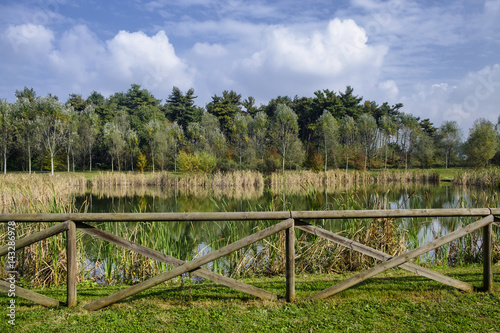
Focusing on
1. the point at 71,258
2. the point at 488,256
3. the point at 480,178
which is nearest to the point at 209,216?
the point at 71,258

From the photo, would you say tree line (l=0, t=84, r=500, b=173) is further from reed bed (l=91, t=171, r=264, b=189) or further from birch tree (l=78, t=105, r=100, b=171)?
reed bed (l=91, t=171, r=264, b=189)

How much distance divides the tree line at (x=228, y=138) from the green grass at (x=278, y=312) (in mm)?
30744

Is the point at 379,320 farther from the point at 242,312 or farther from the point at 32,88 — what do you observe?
the point at 32,88

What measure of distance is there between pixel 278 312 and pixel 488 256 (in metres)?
2.56

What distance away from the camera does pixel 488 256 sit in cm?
416

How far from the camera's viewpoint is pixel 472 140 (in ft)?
129

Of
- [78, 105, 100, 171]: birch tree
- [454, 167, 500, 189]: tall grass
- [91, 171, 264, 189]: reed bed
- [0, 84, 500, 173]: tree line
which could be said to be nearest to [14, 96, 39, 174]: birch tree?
[0, 84, 500, 173]: tree line

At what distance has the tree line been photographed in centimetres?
3991

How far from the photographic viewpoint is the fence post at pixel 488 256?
413 centimetres

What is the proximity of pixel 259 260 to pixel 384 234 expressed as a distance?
7.31 ft

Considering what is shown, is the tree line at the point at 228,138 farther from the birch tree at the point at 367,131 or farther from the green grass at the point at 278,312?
the green grass at the point at 278,312

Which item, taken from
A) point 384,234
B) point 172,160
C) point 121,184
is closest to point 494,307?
point 384,234

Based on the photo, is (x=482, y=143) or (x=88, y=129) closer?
(x=482, y=143)

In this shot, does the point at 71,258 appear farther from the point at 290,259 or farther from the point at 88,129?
the point at 88,129
